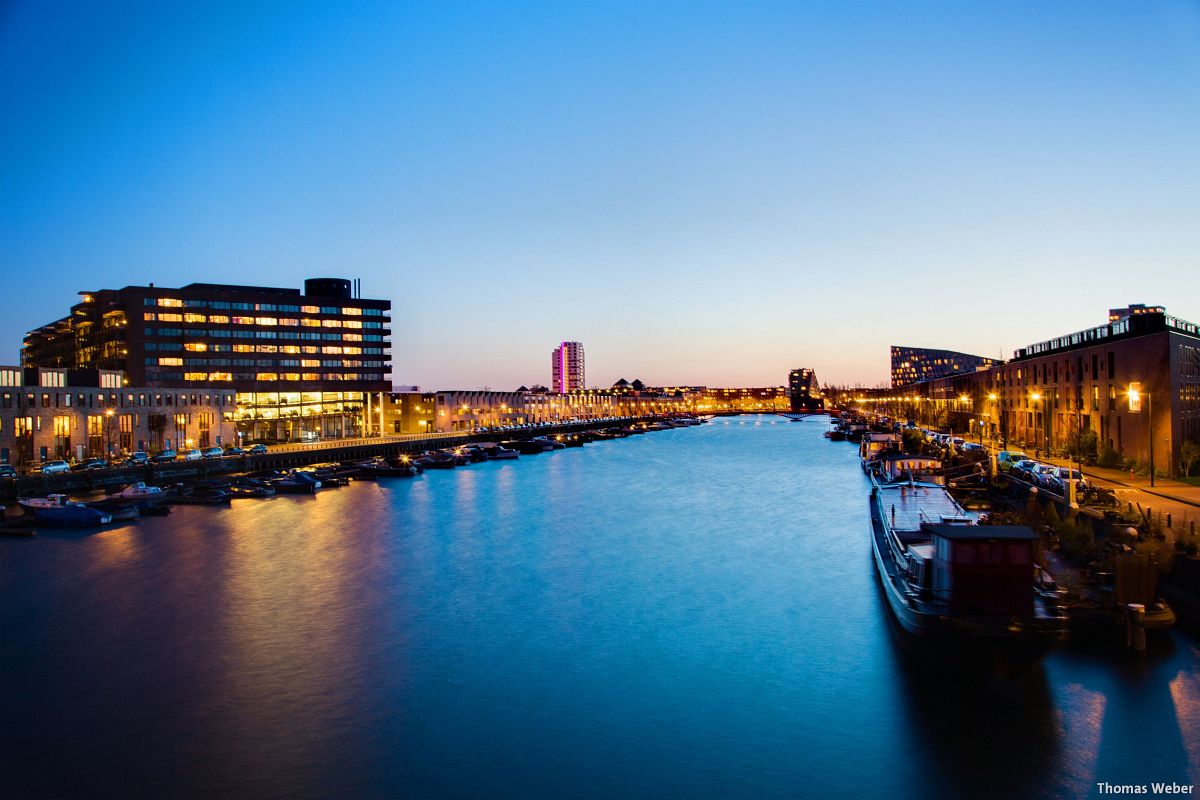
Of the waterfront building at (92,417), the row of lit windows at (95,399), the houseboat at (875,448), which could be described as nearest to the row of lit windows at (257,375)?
the waterfront building at (92,417)

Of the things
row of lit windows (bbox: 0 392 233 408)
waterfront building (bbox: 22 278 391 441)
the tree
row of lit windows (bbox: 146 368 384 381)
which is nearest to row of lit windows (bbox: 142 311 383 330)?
waterfront building (bbox: 22 278 391 441)

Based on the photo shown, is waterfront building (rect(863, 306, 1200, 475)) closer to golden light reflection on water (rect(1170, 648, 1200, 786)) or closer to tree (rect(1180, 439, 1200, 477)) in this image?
tree (rect(1180, 439, 1200, 477))

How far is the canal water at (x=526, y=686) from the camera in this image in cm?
1471

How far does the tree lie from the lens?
3766 centimetres

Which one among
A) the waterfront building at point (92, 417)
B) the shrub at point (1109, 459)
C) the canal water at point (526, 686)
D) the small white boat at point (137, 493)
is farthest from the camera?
the waterfront building at point (92, 417)

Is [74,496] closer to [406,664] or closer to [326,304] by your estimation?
[406,664]

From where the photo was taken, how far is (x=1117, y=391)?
4641 centimetres

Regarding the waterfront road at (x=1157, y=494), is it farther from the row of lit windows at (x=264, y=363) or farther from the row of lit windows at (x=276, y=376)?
the row of lit windows at (x=264, y=363)

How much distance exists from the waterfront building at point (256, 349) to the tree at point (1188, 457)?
377ft

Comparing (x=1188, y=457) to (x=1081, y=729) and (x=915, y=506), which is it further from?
(x=1081, y=729)

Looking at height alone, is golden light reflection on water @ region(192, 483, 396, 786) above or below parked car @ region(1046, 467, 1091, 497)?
below

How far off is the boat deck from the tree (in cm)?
1175

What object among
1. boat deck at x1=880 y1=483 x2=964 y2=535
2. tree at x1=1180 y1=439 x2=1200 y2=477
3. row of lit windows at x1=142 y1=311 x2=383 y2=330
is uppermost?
row of lit windows at x1=142 y1=311 x2=383 y2=330

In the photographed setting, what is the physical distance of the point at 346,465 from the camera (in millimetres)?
79812
